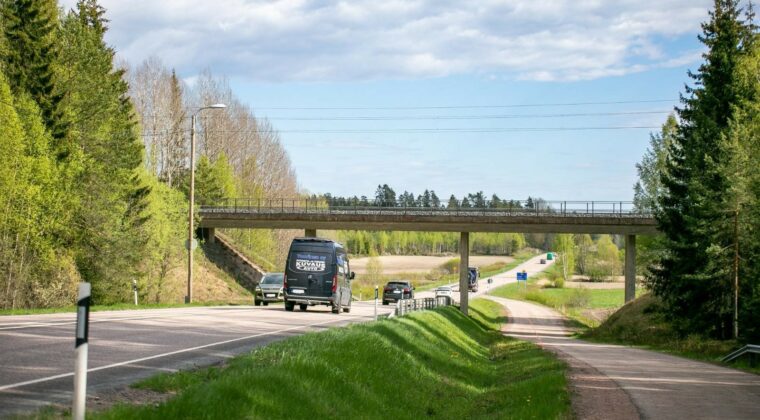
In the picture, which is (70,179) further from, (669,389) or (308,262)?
(669,389)

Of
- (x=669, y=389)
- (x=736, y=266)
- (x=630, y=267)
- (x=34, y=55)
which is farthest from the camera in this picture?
(x=630, y=267)

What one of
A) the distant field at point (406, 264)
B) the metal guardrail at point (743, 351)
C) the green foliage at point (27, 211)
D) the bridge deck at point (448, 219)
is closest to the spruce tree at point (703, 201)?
the metal guardrail at point (743, 351)

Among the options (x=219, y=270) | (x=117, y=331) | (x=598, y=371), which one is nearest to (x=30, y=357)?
(x=117, y=331)

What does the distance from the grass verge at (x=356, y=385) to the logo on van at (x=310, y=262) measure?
40.9ft

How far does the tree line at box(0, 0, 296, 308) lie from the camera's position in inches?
1594

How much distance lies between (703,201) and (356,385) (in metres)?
27.9

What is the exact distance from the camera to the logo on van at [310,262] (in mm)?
36125

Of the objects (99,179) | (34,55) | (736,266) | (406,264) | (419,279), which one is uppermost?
(34,55)

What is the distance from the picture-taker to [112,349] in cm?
1494

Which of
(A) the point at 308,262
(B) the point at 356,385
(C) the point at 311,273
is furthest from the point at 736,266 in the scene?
(B) the point at 356,385

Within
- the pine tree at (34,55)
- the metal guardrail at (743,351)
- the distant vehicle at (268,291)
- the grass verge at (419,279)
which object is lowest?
the grass verge at (419,279)

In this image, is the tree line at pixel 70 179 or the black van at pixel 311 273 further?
the tree line at pixel 70 179

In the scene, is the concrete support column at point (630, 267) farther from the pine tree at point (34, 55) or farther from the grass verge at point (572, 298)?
the pine tree at point (34, 55)

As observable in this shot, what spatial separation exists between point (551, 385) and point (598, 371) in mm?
5159
